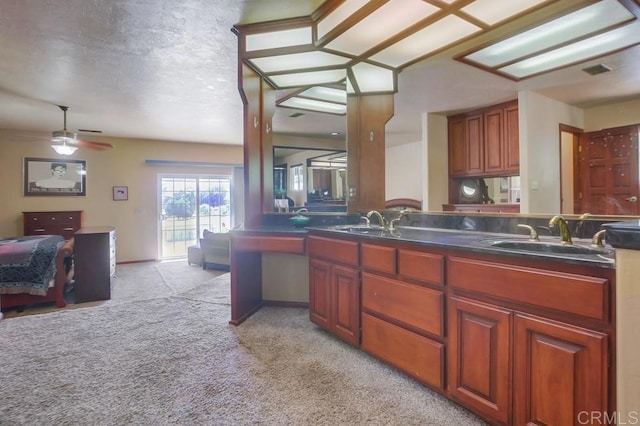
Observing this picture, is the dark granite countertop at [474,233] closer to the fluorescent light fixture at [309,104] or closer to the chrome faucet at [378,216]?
the chrome faucet at [378,216]

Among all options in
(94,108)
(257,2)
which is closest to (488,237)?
(257,2)

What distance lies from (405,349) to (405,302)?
0.26m

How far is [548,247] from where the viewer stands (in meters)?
1.58

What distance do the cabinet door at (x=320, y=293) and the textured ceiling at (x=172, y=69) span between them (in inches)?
50.8

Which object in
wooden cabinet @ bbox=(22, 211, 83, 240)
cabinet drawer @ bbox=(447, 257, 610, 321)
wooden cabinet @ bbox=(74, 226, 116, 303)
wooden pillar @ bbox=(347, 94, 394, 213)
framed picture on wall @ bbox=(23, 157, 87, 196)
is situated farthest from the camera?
framed picture on wall @ bbox=(23, 157, 87, 196)

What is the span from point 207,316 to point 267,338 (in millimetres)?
853

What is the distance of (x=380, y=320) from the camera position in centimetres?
199

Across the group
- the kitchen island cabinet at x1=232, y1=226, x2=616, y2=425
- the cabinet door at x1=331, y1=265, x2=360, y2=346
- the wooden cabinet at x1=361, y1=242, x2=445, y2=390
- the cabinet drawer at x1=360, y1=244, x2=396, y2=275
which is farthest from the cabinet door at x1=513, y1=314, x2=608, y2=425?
the cabinet door at x1=331, y1=265, x2=360, y2=346

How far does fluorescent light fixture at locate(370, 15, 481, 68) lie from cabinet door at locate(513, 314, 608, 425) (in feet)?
6.11

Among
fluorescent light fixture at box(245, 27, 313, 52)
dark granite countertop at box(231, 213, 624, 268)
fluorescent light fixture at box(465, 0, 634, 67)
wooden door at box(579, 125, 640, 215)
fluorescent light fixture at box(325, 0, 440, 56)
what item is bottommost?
dark granite countertop at box(231, 213, 624, 268)

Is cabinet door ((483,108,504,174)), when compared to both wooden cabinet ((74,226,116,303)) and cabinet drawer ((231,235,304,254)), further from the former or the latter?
wooden cabinet ((74,226,116,303))

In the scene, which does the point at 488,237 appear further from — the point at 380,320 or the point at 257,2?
the point at 257,2

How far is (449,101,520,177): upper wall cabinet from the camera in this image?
7.16ft

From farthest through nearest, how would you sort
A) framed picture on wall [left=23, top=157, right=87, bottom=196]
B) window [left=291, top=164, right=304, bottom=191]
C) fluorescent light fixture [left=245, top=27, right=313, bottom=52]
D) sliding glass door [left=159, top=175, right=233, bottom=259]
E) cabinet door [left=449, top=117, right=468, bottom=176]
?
sliding glass door [left=159, top=175, right=233, bottom=259], framed picture on wall [left=23, top=157, right=87, bottom=196], window [left=291, top=164, right=304, bottom=191], fluorescent light fixture [left=245, top=27, right=313, bottom=52], cabinet door [left=449, top=117, right=468, bottom=176]
